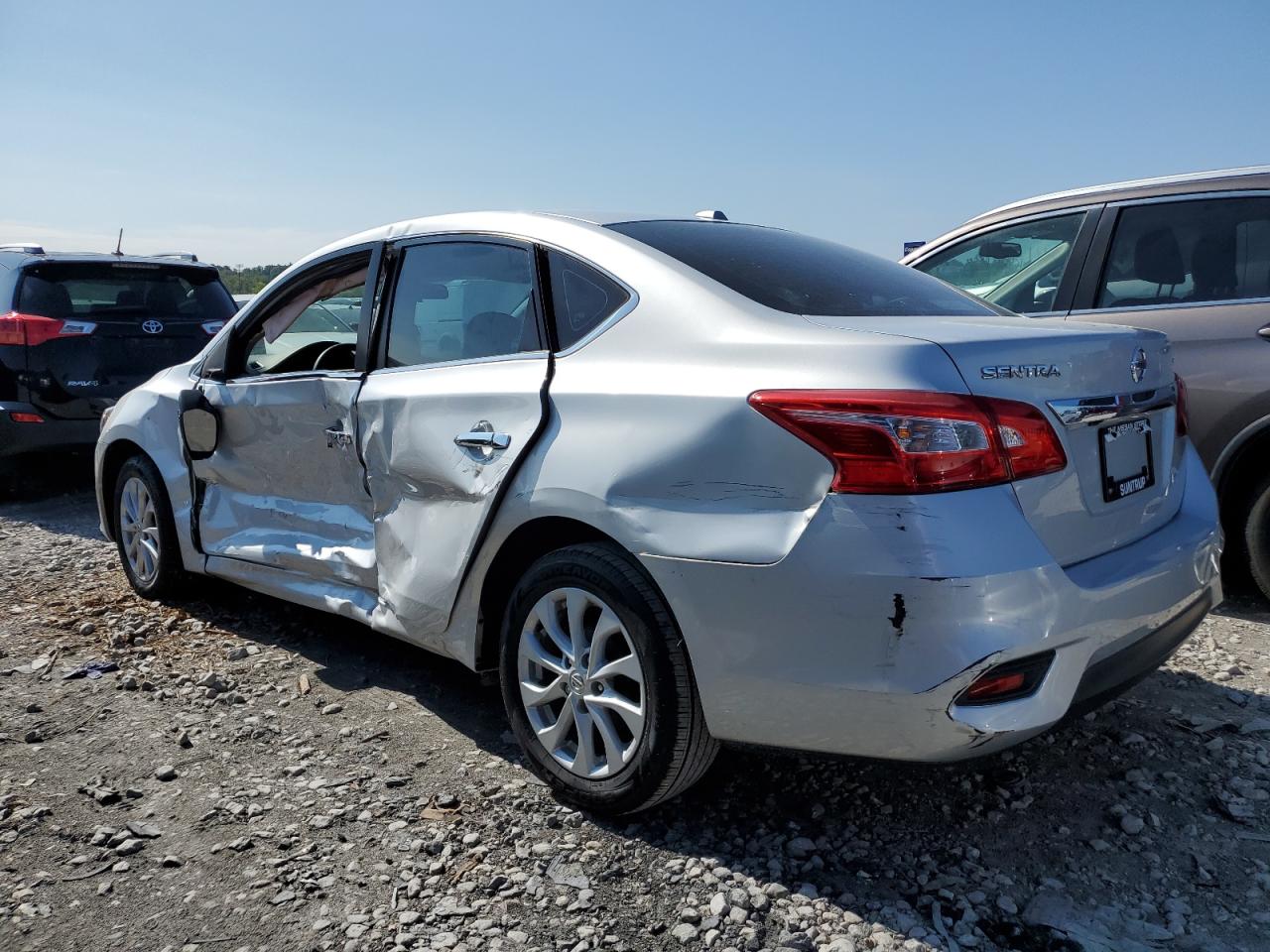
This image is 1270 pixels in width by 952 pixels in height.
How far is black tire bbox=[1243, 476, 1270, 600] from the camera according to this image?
4324mm

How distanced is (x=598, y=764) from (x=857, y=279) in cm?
158

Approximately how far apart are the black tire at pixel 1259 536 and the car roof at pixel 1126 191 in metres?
1.23

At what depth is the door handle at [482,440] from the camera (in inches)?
118

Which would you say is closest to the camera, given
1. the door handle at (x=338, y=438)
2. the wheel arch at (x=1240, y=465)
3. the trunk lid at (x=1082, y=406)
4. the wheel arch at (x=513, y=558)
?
the trunk lid at (x=1082, y=406)

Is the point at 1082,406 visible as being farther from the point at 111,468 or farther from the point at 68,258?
the point at 68,258

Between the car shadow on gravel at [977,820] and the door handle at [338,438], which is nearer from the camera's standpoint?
the car shadow on gravel at [977,820]

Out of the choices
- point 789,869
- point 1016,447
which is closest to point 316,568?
point 789,869

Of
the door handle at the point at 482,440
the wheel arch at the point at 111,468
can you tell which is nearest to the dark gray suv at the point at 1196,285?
the door handle at the point at 482,440

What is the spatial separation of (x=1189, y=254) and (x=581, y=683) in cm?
336

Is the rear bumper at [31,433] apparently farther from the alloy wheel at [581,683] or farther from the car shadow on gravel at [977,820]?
the alloy wheel at [581,683]

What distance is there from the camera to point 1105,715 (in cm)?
349

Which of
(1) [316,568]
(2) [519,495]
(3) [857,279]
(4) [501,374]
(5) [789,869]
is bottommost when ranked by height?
(5) [789,869]

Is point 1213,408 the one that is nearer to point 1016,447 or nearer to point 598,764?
point 1016,447

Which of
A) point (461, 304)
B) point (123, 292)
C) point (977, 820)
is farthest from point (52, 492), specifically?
point (977, 820)
